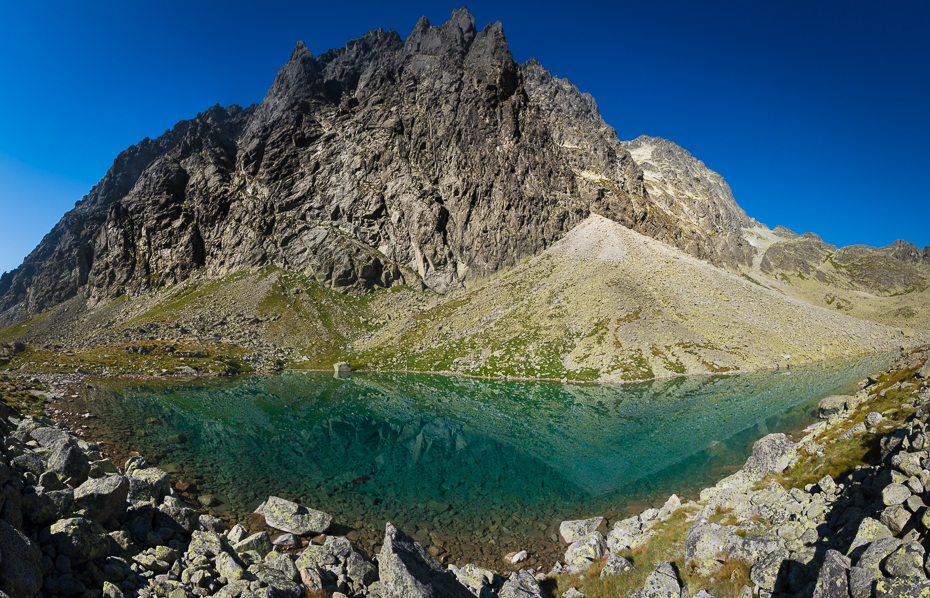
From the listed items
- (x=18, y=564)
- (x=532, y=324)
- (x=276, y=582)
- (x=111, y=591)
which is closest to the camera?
(x=18, y=564)

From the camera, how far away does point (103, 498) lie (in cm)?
1438

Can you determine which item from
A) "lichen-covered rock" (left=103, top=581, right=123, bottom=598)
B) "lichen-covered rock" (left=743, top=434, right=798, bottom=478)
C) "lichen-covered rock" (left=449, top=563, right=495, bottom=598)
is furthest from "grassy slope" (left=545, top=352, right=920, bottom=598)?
"lichen-covered rock" (left=103, top=581, right=123, bottom=598)

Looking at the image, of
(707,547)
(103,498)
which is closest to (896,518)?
(707,547)

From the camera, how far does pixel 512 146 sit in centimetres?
16612

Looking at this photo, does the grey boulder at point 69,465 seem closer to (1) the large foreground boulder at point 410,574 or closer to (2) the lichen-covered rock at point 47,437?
(2) the lichen-covered rock at point 47,437

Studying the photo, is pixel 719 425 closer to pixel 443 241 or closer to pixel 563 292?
pixel 563 292

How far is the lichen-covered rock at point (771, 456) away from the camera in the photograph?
20891mm

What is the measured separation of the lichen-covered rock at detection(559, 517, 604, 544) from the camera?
20.5 metres

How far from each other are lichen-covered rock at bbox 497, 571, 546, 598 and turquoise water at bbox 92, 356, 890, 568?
6242 millimetres

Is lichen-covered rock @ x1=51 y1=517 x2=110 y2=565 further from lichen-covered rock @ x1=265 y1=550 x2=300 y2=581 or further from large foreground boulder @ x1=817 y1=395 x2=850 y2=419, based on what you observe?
large foreground boulder @ x1=817 y1=395 x2=850 y2=419

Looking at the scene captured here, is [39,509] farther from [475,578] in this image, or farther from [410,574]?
[475,578]

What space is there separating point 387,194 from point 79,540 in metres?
170

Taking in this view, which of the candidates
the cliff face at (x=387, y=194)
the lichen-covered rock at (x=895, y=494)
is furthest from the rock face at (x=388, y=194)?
the lichen-covered rock at (x=895, y=494)

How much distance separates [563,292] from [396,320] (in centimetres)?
5375
